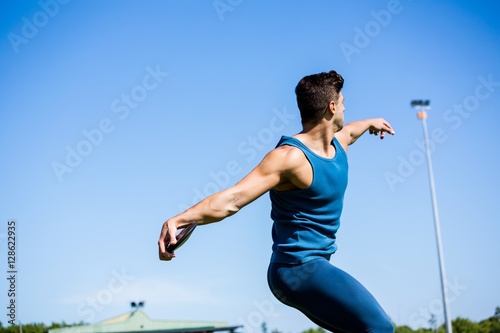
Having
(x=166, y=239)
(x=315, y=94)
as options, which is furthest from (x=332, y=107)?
(x=166, y=239)

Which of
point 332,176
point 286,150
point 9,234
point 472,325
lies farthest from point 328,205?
point 472,325

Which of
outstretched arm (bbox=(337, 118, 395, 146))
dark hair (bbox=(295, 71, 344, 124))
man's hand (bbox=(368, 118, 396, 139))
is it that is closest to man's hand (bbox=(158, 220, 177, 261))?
dark hair (bbox=(295, 71, 344, 124))

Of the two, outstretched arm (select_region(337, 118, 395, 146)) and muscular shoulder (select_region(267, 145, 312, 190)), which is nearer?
muscular shoulder (select_region(267, 145, 312, 190))

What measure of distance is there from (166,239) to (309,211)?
108cm

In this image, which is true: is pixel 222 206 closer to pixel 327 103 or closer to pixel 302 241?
pixel 302 241

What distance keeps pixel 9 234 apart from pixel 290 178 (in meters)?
4.95

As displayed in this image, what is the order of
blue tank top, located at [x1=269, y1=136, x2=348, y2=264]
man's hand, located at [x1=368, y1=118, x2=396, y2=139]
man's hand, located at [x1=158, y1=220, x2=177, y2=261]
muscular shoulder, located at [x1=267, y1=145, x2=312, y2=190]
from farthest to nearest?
man's hand, located at [x1=368, y1=118, x2=396, y2=139]
blue tank top, located at [x1=269, y1=136, x2=348, y2=264]
muscular shoulder, located at [x1=267, y1=145, x2=312, y2=190]
man's hand, located at [x1=158, y1=220, x2=177, y2=261]

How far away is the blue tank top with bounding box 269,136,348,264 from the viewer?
13.7 feet

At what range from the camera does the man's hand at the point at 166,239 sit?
3629 mm

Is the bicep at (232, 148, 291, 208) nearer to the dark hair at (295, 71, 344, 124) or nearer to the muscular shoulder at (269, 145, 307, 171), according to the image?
the muscular shoulder at (269, 145, 307, 171)

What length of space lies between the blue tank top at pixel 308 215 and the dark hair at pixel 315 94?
0.30m

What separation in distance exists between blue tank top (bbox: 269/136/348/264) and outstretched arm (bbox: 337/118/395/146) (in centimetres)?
89

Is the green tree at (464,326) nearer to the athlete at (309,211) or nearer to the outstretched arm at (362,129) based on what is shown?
the outstretched arm at (362,129)

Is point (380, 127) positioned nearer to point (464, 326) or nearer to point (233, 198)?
point (233, 198)
